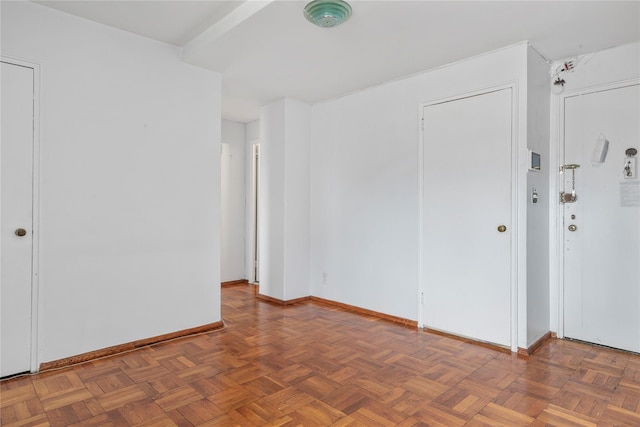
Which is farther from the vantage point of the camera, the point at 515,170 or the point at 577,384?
the point at 515,170

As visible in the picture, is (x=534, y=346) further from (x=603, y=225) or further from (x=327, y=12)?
(x=327, y=12)

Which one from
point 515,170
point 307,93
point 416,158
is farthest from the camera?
point 307,93

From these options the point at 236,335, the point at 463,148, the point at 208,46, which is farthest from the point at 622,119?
the point at 236,335

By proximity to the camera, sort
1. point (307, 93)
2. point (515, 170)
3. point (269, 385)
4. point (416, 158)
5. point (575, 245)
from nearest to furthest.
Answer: point (269, 385), point (515, 170), point (575, 245), point (416, 158), point (307, 93)

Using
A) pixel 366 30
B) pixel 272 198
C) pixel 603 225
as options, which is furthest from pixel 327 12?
pixel 603 225

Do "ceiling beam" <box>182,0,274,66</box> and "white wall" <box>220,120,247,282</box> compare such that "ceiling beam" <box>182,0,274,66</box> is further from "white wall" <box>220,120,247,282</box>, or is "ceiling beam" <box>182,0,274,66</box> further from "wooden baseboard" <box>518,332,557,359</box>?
"wooden baseboard" <box>518,332,557,359</box>

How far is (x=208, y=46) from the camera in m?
2.96

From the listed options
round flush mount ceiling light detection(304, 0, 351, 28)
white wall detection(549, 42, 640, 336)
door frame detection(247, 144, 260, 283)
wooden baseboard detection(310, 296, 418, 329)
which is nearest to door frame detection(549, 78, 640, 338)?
white wall detection(549, 42, 640, 336)

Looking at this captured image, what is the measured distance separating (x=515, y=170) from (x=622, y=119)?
3.04ft

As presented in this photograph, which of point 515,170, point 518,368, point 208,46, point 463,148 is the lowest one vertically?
point 518,368

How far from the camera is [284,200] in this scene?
4.44 meters

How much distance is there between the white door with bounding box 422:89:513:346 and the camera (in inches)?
119

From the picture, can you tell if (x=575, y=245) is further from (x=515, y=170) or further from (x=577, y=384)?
(x=577, y=384)

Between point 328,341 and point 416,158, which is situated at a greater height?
point 416,158
